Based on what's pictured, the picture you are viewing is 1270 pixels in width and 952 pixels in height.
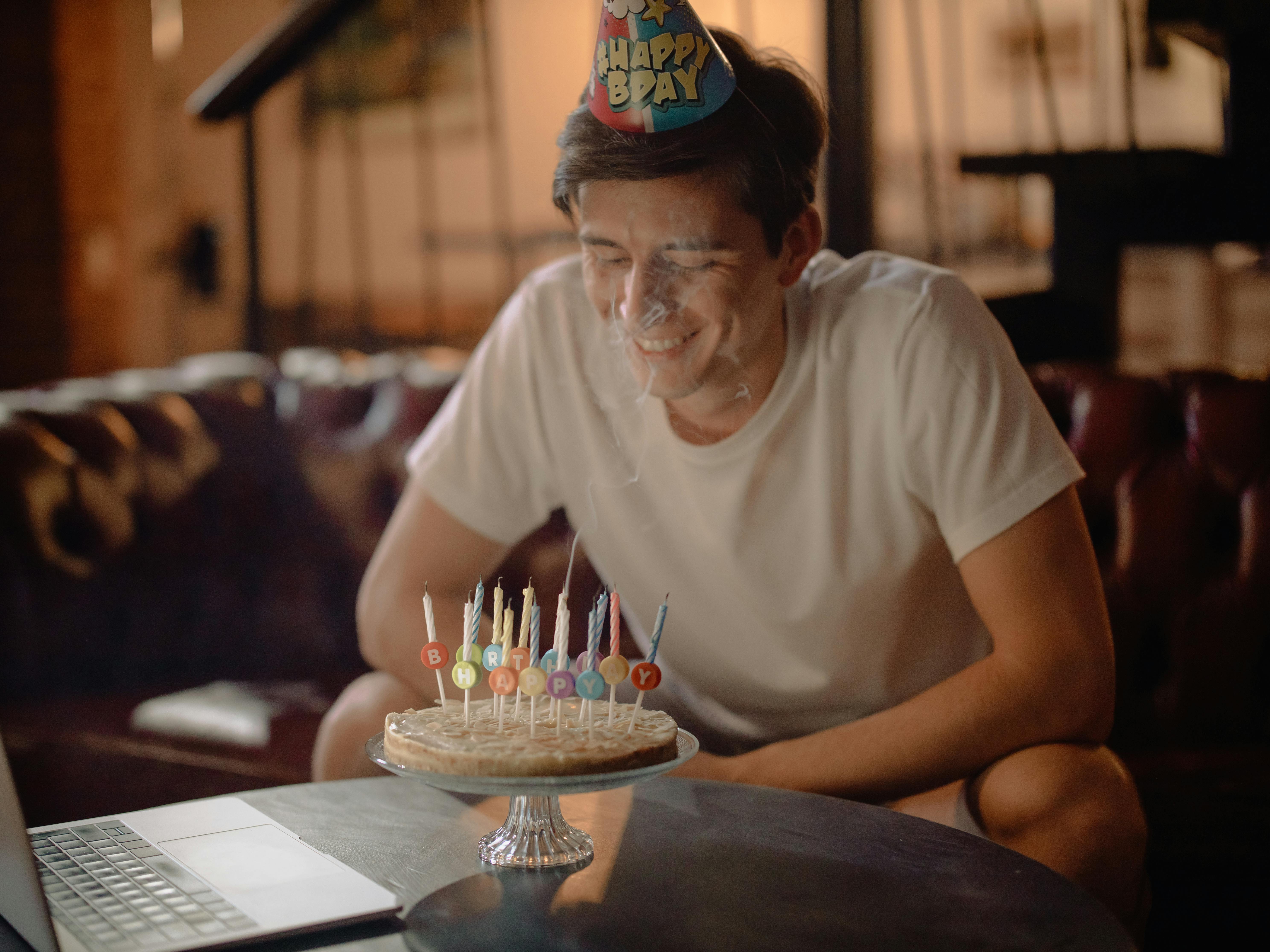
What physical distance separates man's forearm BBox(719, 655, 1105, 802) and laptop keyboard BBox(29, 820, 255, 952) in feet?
1.85

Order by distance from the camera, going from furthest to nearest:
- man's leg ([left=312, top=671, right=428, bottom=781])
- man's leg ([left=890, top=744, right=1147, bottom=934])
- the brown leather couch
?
1. the brown leather couch
2. man's leg ([left=312, top=671, right=428, bottom=781])
3. man's leg ([left=890, top=744, right=1147, bottom=934])

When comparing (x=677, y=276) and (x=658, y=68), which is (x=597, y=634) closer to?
(x=677, y=276)

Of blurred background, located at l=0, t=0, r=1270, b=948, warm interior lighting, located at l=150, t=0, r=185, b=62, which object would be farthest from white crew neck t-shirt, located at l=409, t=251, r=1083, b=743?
warm interior lighting, located at l=150, t=0, r=185, b=62

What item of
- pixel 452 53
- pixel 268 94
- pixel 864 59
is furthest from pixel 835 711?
pixel 452 53

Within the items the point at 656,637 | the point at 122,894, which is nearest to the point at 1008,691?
the point at 656,637

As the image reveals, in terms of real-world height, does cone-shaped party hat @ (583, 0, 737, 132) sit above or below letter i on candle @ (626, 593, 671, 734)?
above

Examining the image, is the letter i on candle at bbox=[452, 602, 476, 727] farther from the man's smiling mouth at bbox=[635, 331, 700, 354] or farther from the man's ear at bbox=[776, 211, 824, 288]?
the man's ear at bbox=[776, 211, 824, 288]

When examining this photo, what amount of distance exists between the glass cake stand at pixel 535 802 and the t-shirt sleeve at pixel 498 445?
0.51m

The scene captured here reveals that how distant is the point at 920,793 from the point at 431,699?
540 mm

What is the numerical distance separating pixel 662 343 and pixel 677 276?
72mm

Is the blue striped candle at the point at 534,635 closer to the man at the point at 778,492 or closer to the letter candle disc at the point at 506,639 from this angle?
the letter candle disc at the point at 506,639

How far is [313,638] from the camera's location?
2.06 meters

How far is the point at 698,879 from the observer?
89 centimetres

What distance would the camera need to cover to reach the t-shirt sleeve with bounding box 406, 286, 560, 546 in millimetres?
1446
